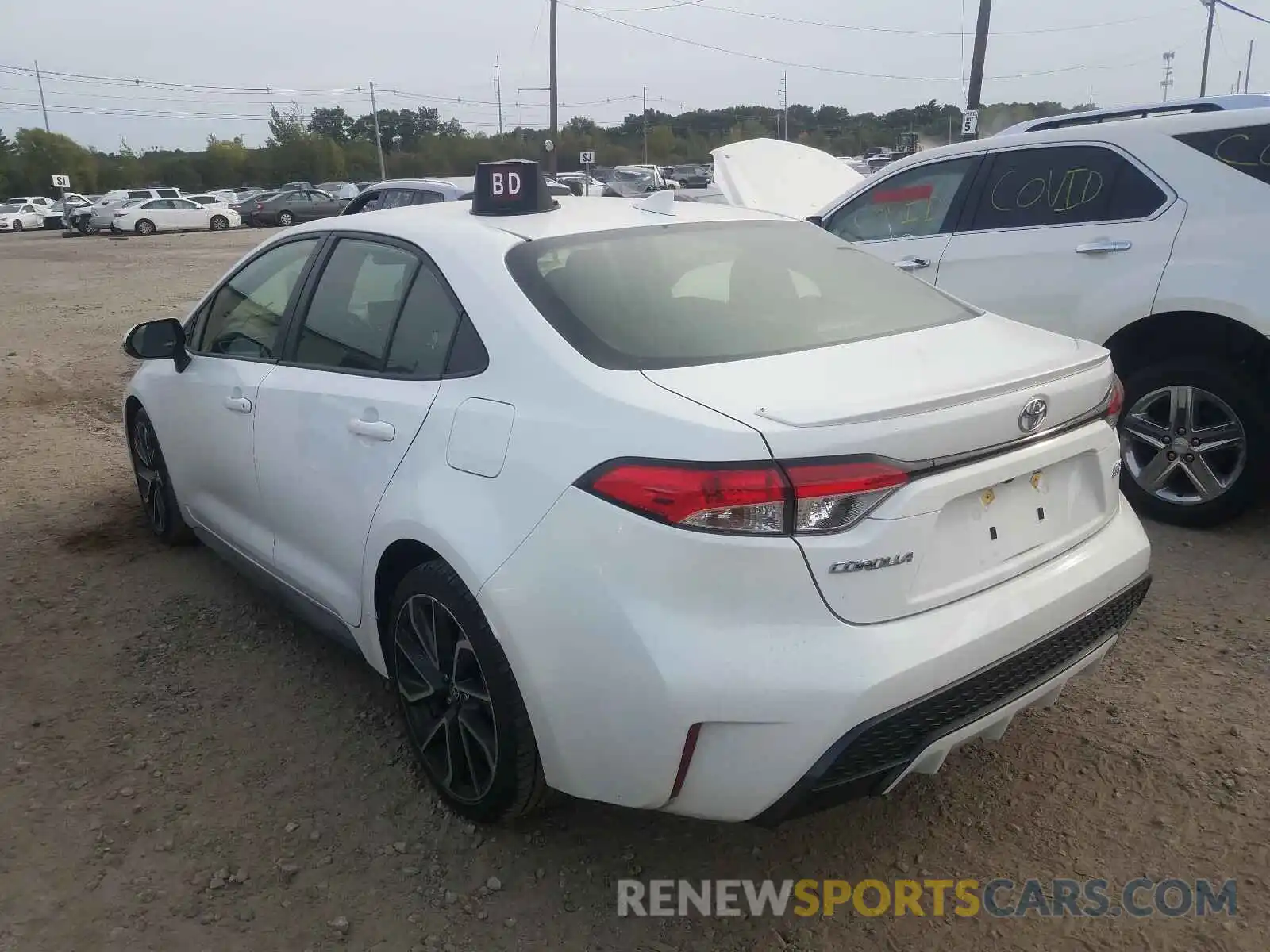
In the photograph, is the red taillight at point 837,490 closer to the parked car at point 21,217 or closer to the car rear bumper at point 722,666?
the car rear bumper at point 722,666

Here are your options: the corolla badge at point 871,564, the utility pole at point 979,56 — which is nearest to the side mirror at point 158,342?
the corolla badge at point 871,564

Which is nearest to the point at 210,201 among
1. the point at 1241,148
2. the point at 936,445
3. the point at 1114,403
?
the point at 1241,148

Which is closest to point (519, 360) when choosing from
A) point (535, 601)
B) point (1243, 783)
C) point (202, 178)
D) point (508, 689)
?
point (535, 601)

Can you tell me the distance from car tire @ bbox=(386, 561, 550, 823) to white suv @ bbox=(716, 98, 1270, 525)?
2690 millimetres

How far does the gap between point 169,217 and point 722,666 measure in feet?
130

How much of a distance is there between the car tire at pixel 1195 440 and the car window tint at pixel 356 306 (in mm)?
3344

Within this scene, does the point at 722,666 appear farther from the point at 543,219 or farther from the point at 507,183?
the point at 507,183

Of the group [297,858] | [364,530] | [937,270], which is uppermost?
[937,270]

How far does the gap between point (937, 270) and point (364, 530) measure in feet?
12.1

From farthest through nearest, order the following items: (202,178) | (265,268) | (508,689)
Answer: (202,178), (265,268), (508,689)

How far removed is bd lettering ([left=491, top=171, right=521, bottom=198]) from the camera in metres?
3.17

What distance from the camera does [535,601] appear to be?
7.24 feet

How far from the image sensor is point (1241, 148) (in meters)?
4.32

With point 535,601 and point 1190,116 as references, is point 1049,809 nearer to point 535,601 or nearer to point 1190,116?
point 535,601
